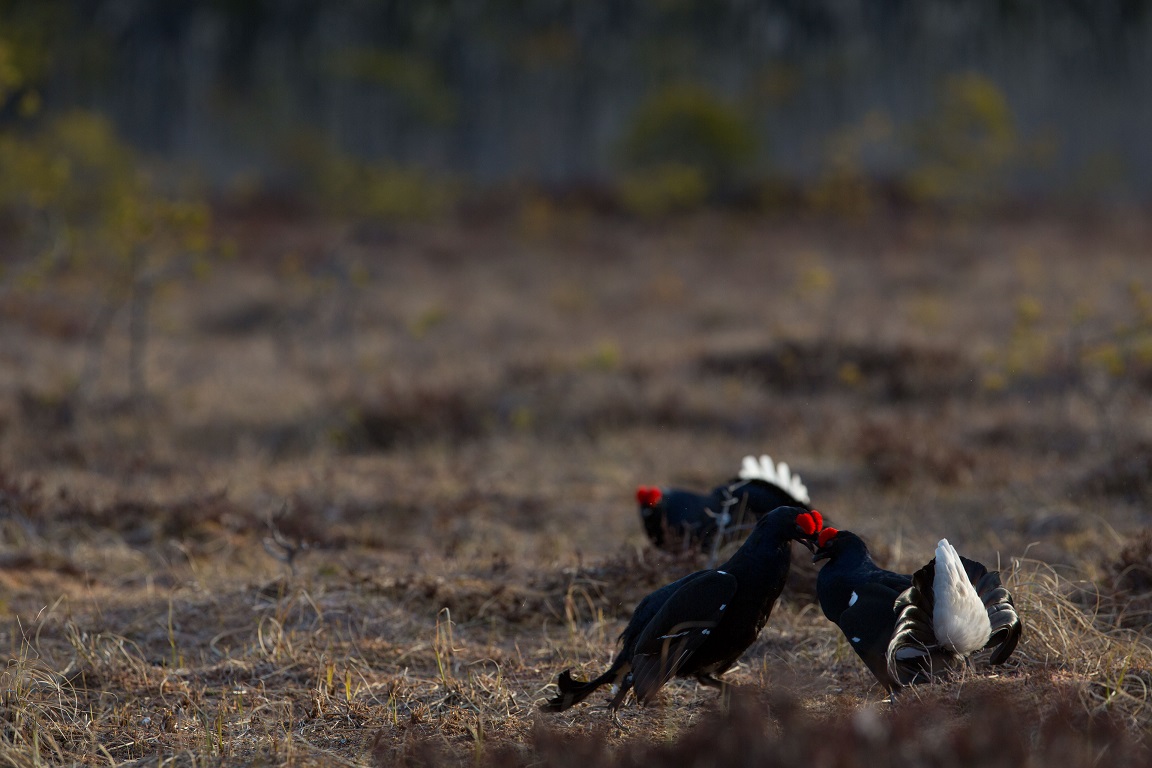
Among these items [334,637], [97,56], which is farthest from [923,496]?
[97,56]

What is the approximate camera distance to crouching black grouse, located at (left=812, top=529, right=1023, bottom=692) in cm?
314

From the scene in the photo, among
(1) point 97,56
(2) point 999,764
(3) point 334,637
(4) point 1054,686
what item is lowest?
(3) point 334,637

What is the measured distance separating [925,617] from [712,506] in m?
2.17

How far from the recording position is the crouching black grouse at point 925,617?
314 cm

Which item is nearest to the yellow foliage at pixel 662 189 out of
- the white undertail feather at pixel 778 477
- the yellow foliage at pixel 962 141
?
the yellow foliage at pixel 962 141

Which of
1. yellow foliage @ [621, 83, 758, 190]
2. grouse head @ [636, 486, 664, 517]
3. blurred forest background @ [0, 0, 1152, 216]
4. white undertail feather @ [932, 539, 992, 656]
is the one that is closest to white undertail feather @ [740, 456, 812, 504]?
grouse head @ [636, 486, 664, 517]

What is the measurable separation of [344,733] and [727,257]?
62.6ft

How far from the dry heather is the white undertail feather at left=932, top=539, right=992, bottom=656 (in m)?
0.14

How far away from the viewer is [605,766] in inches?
92.8

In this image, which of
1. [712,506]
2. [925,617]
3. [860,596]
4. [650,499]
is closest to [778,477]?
[712,506]

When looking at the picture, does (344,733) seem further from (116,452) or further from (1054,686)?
(116,452)

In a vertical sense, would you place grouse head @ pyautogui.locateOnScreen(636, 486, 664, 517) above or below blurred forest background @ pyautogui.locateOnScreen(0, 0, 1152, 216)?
below

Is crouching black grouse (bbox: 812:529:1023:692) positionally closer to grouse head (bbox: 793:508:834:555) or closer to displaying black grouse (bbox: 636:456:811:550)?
grouse head (bbox: 793:508:834:555)

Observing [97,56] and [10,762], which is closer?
[10,762]
